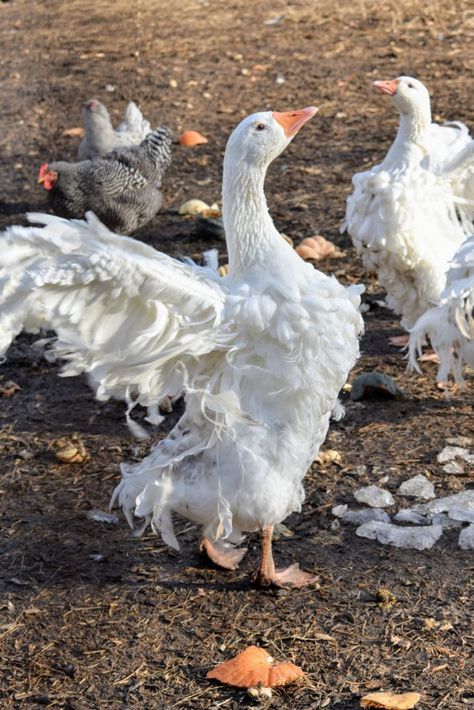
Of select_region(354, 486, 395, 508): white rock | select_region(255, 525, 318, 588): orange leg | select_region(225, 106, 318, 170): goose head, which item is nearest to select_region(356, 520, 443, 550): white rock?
select_region(354, 486, 395, 508): white rock

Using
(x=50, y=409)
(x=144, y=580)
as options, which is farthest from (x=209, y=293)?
(x=50, y=409)

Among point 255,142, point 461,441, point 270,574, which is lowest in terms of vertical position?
point 461,441

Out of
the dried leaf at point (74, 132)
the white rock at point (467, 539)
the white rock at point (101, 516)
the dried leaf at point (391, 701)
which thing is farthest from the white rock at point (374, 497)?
the dried leaf at point (74, 132)

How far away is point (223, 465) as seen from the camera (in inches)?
146

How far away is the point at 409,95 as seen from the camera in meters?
5.45

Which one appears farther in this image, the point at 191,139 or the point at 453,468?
the point at 191,139

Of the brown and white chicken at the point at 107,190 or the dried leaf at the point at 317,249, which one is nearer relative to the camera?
the dried leaf at the point at 317,249

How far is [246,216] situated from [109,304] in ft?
2.45

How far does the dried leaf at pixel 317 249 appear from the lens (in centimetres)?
651

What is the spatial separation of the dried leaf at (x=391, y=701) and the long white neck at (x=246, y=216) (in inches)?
61.6

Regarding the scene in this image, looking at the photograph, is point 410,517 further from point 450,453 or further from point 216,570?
point 216,570

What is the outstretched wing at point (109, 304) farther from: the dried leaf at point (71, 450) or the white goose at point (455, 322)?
the white goose at point (455, 322)

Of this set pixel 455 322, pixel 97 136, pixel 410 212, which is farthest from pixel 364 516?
pixel 97 136

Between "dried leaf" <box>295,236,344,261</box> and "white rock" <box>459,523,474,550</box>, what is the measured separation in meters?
2.78
